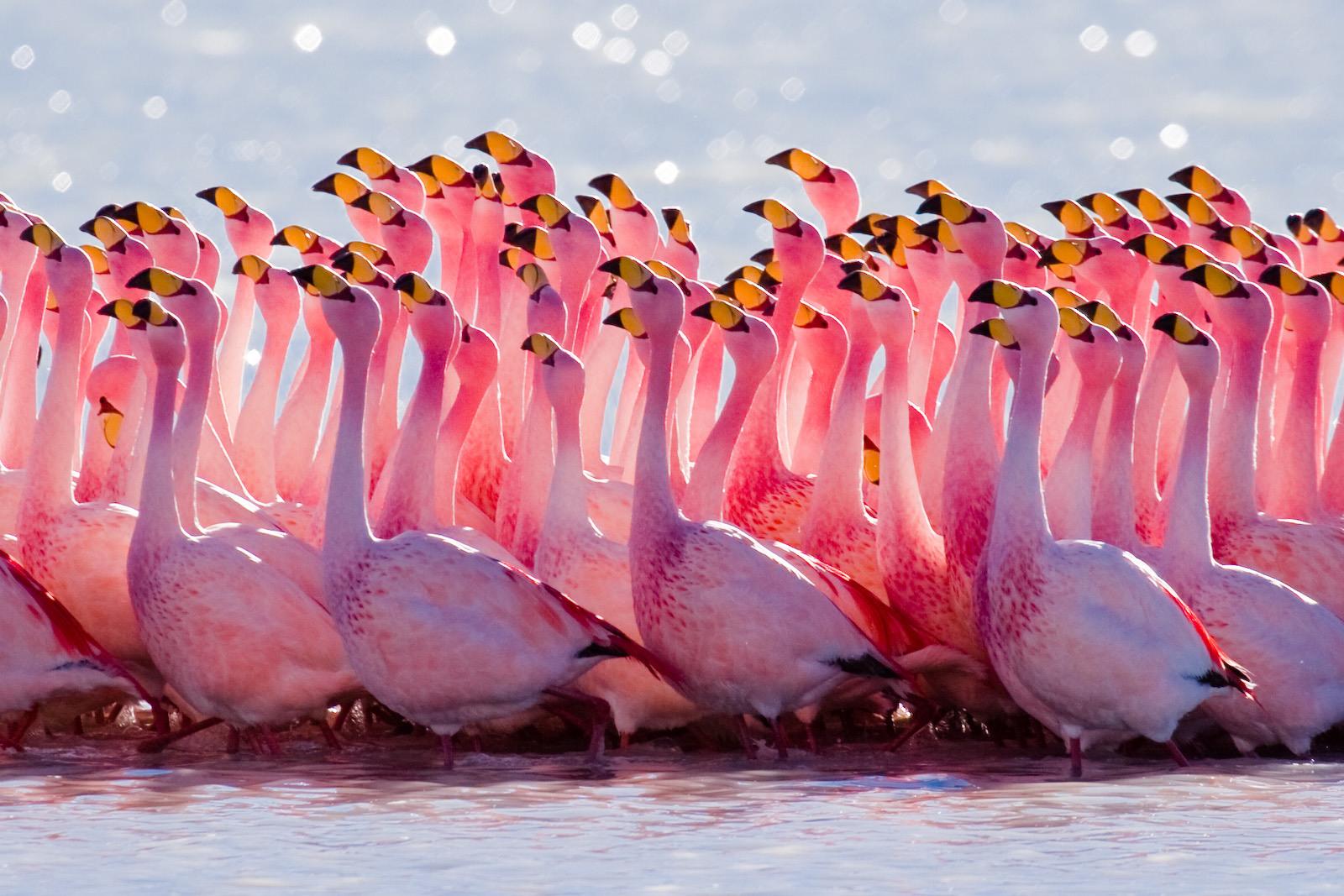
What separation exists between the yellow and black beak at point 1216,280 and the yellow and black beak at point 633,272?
2.15 metres

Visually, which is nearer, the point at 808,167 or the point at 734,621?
the point at 734,621

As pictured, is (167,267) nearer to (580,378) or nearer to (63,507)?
(63,507)

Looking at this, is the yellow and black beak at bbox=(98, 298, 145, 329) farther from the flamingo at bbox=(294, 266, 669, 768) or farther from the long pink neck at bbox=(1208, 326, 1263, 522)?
the long pink neck at bbox=(1208, 326, 1263, 522)

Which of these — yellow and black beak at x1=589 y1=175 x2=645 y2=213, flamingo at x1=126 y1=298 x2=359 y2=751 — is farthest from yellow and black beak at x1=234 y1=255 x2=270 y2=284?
flamingo at x1=126 y1=298 x2=359 y2=751

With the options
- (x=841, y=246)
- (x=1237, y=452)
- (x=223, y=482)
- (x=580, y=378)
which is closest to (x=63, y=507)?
(x=223, y=482)

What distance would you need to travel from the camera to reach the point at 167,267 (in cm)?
1080

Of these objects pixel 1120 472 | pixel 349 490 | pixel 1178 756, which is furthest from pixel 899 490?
pixel 349 490

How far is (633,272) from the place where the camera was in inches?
336

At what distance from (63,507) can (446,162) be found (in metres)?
3.36

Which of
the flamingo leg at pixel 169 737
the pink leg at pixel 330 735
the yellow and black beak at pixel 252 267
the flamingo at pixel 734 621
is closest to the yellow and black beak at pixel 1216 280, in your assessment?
the flamingo at pixel 734 621

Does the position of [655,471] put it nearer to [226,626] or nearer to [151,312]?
[226,626]

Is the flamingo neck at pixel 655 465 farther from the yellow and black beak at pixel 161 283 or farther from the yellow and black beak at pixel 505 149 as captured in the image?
the yellow and black beak at pixel 505 149

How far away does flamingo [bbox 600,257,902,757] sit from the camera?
800cm

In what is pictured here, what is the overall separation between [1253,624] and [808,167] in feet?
13.8
